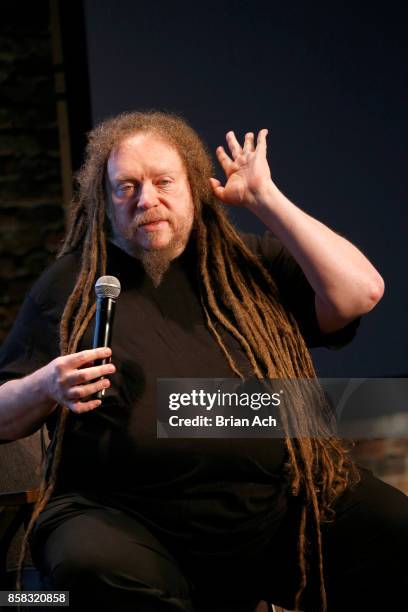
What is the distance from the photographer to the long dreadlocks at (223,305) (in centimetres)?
144

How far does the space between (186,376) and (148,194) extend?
0.36 meters

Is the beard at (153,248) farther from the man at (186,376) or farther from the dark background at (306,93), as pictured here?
the dark background at (306,93)

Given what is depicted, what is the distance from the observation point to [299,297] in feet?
5.18

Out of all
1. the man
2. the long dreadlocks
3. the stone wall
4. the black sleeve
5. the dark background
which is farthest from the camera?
the stone wall

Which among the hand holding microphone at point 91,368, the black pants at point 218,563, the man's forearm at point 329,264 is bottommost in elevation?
the black pants at point 218,563

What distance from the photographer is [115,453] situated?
138 centimetres

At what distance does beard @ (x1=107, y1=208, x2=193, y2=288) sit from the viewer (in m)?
1.53

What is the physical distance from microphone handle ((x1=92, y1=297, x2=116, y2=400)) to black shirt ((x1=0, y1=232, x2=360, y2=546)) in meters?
0.15

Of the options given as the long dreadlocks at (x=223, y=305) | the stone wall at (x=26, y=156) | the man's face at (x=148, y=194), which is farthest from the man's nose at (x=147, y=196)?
the stone wall at (x=26, y=156)

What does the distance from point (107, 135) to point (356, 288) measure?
0.60m

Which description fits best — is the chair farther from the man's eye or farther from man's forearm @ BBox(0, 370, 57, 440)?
the man's eye

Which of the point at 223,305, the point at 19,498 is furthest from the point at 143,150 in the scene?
the point at 19,498

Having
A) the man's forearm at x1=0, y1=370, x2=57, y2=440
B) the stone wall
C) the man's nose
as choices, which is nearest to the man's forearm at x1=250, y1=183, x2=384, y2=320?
the man's nose

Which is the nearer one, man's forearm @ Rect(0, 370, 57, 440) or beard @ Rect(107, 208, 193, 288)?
man's forearm @ Rect(0, 370, 57, 440)
